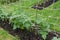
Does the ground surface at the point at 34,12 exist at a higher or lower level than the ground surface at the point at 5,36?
higher

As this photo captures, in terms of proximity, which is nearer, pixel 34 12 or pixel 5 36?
pixel 5 36

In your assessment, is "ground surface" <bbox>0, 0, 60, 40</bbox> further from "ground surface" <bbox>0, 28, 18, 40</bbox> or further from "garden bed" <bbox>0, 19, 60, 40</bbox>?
"garden bed" <bbox>0, 19, 60, 40</bbox>

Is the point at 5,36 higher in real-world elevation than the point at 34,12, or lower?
lower

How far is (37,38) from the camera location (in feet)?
11.0

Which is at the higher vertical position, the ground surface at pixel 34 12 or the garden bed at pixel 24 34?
the ground surface at pixel 34 12

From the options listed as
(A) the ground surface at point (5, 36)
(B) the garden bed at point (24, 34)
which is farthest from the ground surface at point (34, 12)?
(B) the garden bed at point (24, 34)

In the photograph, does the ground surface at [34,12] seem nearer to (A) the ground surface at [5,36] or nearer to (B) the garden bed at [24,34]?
(A) the ground surface at [5,36]

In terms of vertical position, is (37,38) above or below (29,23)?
below

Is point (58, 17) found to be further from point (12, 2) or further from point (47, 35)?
point (12, 2)

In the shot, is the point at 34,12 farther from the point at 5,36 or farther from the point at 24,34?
the point at 5,36

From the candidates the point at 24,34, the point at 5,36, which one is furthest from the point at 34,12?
the point at 5,36

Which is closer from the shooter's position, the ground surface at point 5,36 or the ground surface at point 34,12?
the ground surface at point 5,36

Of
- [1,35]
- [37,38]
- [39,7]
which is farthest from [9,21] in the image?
[39,7]

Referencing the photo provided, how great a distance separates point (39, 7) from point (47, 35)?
Result: 1.18 metres
